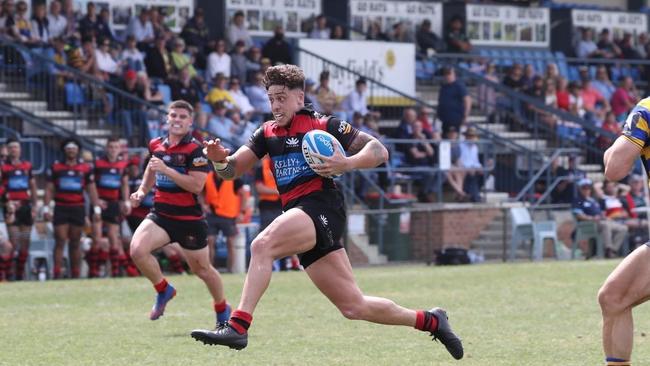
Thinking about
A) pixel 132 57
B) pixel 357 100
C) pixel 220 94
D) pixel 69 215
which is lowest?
pixel 69 215

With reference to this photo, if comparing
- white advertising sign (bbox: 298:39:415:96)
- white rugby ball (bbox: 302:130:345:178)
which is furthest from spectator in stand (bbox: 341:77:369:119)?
white rugby ball (bbox: 302:130:345:178)

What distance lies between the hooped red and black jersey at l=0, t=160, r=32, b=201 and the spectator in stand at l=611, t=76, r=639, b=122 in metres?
15.7

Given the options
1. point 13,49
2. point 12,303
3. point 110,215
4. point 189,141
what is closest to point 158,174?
point 189,141

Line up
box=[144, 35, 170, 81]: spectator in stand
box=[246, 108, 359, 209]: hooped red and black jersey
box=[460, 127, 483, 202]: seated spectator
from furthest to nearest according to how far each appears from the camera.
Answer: box=[460, 127, 483, 202]: seated spectator
box=[144, 35, 170, 81]: spectator in stand
box=[246, 108, 359, 209]: hooped red and black jersey

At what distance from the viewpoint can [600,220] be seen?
25.0m

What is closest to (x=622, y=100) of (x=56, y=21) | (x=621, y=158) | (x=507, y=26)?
(x=507, y=26)

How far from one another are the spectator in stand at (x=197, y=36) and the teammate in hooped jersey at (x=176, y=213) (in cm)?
1272

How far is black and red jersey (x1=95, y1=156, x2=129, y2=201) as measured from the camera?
66.6 ft

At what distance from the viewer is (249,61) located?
26375 mm

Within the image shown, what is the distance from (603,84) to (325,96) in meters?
9.49

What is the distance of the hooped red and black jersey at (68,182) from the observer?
19.8m

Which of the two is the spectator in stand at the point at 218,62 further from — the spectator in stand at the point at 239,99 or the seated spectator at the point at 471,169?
the seated spectator at the point at 471,169

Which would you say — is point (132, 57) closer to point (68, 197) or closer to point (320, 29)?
point (68, 197)

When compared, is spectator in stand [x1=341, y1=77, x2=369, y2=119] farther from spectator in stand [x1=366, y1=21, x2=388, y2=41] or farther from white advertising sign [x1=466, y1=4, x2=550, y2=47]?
white advertising sign [x1=466, y1=4, x2=550, y2=47]
